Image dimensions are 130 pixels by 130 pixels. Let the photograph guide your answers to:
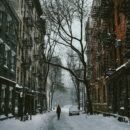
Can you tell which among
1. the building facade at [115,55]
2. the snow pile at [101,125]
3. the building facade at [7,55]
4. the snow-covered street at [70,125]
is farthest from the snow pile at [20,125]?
the building facade at [115,55]

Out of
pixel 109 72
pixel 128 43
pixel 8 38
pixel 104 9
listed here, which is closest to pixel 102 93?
pixel 109 72

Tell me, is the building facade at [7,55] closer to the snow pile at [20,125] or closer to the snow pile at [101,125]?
the snow pile at [20,125]

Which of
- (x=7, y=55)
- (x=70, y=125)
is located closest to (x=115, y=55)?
(x=7, y=55)

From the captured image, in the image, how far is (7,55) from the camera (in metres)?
28.6

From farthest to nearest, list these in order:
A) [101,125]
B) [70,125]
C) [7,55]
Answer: [7,55], [70,125], [101,125]

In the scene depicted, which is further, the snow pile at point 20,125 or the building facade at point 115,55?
the building facade at point 115,55

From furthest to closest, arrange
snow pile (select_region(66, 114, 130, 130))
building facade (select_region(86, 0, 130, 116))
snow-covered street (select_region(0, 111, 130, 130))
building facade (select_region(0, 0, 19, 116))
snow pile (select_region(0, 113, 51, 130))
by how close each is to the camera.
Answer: building facade (select_region(86, 0, 130, 116))
building facade (select_region(0, 0, 19, 116))
snow pile (select_region(66, 114, 130, 130))
snow-covered street (select_region(0, 111, 130, 130))
snow pile (select_region(0, 113, 51, 130))

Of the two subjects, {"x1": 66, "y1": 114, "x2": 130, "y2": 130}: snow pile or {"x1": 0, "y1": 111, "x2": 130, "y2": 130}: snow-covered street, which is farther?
{"x1": 66, "y1": 114, "x2": 130, "y2": 130}: snow pile

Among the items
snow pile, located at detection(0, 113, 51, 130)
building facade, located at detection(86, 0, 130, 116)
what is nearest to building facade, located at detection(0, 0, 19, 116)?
snow pile, located at detection(0, 113, 51, 130)

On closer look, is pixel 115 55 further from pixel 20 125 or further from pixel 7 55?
pixel 20 125

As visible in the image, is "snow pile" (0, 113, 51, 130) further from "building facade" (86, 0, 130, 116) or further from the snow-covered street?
"building facade" (86, 0, 130, 116)

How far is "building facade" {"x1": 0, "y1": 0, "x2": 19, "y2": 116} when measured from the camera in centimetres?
2541

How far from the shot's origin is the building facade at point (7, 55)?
25.4 m

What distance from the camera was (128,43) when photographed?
70.4 feet
